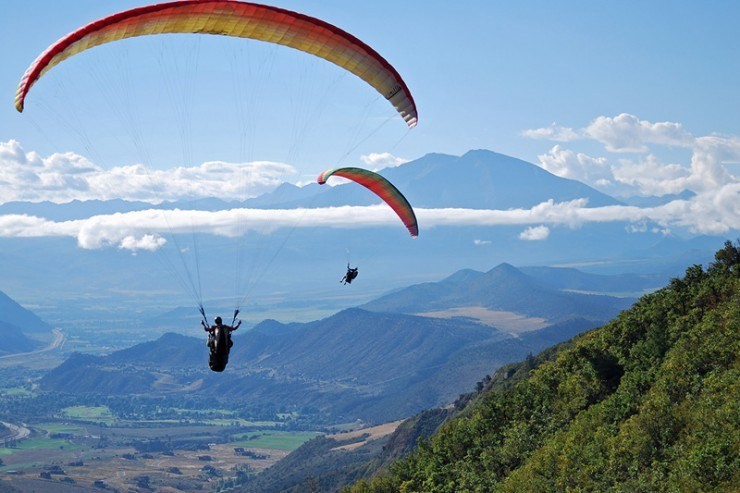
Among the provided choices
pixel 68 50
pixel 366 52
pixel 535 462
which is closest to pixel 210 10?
pixel 68 50

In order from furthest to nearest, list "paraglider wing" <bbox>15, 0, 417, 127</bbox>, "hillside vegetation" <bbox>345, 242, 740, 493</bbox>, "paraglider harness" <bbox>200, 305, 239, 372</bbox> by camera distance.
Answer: "hillside vegetation" <bbox>345, 242, 740, 493</bbox> → "paraglider harness" <bbox>200, 305, 239, 372</bbox> → "paraglider wing" <bbox>15, 0, 417, 127</bbox>

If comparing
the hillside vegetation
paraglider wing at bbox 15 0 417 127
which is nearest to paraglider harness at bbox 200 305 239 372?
paraglider wing at bbox 15 0 417 127

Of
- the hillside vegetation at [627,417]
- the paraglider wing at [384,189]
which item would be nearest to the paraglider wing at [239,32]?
the paraglider wing at [384,189]

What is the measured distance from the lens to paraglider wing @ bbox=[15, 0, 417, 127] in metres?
32.7

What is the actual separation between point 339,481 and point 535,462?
97.7 metres

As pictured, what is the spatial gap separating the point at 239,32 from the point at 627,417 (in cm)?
3218

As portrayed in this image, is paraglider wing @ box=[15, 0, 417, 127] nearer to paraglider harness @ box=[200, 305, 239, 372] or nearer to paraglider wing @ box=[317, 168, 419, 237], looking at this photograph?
paraglider harness @ box=[200, 305, 239, 372]

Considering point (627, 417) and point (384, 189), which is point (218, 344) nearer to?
point (384, 189)

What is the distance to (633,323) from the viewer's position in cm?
6856

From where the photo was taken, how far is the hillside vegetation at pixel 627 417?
141 ft

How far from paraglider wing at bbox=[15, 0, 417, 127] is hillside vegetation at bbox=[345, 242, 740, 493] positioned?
20671mm

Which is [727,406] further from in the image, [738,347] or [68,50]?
[68,50]

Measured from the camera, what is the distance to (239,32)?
36.8 metres

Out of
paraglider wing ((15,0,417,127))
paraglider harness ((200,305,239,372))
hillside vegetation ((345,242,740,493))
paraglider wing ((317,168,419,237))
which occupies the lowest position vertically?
hillside vegetation ((345,242,740,493))
